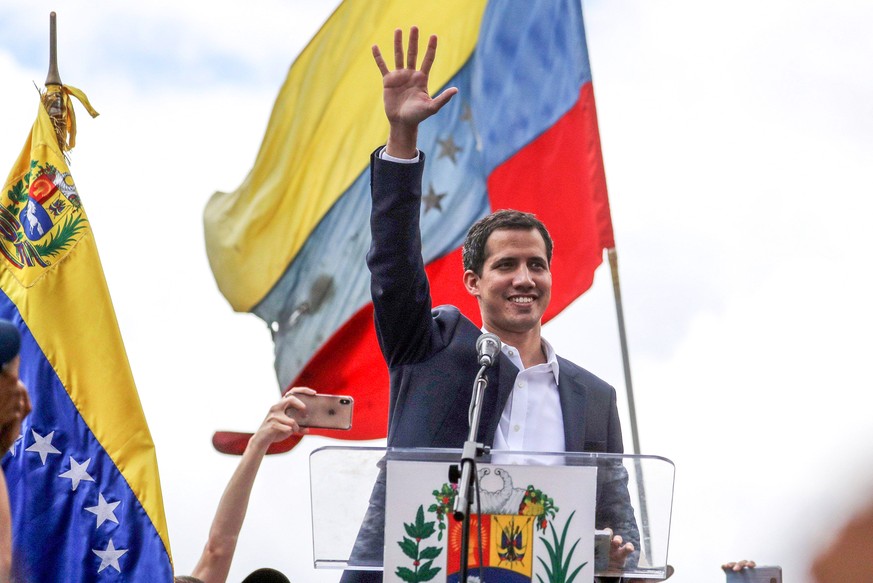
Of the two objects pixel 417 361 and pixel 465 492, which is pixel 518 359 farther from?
pixel 465 492

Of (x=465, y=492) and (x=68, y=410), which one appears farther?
(x=68, y=410)

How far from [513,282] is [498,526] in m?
1.24

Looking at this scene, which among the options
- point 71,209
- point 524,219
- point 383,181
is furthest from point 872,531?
point 71,209

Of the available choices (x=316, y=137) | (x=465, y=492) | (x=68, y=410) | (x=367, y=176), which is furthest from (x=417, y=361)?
(x=316, y=137)

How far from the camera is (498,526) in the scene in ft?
11.3

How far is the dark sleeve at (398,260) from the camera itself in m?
4.25

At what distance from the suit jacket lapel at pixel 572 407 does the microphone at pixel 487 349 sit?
0.66 m

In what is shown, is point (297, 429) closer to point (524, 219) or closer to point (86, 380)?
point (524, 219)

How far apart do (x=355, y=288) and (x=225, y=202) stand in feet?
5.03

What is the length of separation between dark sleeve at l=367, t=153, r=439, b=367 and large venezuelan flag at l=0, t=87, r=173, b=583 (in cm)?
153

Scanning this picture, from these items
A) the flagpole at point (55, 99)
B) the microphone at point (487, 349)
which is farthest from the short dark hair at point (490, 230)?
the flagpole at point (55, 99)

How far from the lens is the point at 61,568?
4992 mm

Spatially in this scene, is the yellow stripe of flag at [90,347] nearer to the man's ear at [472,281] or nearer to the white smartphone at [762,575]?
the man's ear at [472,281]

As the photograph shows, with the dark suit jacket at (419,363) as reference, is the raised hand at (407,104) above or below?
above
